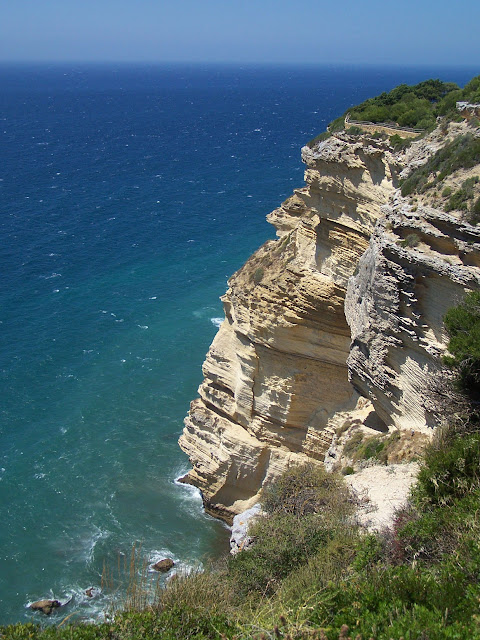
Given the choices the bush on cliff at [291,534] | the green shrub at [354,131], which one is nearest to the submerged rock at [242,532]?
the bush on cliff at [291,534]

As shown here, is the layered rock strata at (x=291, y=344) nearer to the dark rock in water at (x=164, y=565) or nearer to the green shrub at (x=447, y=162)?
the green shrub at (x=447, y=162)

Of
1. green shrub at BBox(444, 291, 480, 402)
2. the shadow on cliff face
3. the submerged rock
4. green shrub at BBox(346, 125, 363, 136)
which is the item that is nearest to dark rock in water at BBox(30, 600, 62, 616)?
the submerged rock

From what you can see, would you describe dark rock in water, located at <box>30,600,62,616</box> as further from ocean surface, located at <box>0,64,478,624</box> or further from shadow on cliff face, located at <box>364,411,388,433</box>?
shadow on cliff face, located at <box>364,411,388,433</box>

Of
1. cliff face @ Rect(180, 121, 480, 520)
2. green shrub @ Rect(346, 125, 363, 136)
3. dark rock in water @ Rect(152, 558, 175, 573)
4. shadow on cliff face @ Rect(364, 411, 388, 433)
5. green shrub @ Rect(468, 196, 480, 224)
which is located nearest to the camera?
green shrub @ Rect(468, 196, 480, 224)

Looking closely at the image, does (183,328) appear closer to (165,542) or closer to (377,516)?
(165,542)

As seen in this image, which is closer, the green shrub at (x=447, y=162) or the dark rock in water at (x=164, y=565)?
the green shrub at (x=447, y=162)

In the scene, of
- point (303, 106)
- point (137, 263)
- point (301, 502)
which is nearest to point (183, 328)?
point (137, 263)
